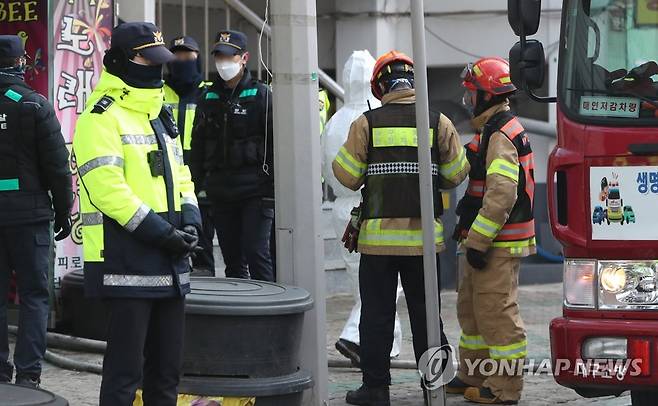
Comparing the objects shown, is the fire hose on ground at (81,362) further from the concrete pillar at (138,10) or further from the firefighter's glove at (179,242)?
the firefighter's glove at (179,242)

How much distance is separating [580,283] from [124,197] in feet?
6.44

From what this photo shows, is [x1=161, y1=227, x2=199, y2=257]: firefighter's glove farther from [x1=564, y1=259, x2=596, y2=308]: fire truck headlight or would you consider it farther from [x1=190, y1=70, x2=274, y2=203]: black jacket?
[x1=190, y1=70, x2=274, y2=203]: black jacket

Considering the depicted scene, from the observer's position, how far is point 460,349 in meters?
7.76

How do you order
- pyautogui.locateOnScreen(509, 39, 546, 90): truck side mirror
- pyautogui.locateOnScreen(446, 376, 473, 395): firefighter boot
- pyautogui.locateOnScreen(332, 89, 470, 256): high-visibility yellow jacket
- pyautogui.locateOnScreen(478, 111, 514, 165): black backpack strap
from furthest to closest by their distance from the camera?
pyautogui.locateOnScreen(446, 376, 473, 395): firefighter boot → pyautogui.locateOnScreen(478, 111, 514, 165): black backpack strap → pyautogui.locateOnScreen(332, 89, 470, 256): high-visibility yellow jacket → pyautogui.locateOnScreen(509, 39, 546, 90): truck side mirror

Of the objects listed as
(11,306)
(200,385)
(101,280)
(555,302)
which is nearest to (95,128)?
(101,280)

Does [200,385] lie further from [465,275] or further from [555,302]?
[555,302]

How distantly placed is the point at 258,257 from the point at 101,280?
3.14 meters

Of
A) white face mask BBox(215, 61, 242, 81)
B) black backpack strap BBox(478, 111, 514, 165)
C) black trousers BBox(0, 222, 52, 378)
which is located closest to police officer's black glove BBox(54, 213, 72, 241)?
black trousers BBox(0, 222, 52, 378)

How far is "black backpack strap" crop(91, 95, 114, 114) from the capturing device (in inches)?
220

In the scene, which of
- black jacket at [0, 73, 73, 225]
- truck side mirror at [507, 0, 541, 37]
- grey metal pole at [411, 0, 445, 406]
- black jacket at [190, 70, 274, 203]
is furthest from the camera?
black jacket at [190, 70, 274, 203]

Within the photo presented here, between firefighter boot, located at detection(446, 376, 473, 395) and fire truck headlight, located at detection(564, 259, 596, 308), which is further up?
fire truck headlight, located at detection(564, 259, 596, 308)

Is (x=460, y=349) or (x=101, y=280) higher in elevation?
(x=101, y=280)

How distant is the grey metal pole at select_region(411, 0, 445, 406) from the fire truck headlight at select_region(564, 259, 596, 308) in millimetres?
898

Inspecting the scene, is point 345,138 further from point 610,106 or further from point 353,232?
point 610,106
